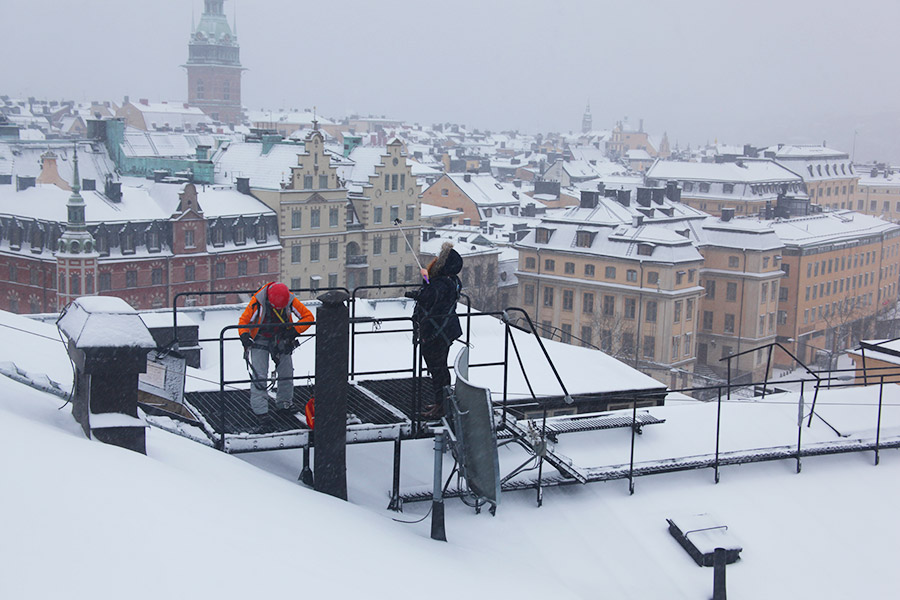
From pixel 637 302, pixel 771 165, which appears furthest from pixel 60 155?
pixel 771 165

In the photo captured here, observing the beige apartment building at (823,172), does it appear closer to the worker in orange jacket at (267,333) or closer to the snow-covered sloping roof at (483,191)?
the snow-covered sloping roof at (483,191)

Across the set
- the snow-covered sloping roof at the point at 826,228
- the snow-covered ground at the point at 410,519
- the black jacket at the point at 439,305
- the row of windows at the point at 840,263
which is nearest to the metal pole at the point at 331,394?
the snow-covered ground at the point at 410,519

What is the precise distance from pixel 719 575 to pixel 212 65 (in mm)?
155293

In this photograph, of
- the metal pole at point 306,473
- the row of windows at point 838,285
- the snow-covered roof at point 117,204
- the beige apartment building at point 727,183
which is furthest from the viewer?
the beige apartment building at point 727,183

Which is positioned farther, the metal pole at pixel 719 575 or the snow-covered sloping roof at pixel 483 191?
the snow-covered sloping roof at pixel 483 191

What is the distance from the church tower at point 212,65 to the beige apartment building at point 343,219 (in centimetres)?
10122

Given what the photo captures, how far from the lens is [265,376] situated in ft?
28.6

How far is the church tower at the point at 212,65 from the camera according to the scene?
153 metres

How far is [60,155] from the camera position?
58031mm

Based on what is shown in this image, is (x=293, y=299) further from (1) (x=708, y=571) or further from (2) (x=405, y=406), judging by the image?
(1) (x=708, y=571)

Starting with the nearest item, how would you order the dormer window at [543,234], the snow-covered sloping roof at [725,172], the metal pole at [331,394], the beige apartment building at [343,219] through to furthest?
the metal pole at [331,394], the beige apartment building at [343,219], the dormer window at [543,234], the snow-covered sloping roof at [725,172]

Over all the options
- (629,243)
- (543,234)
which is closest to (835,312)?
(629,243)

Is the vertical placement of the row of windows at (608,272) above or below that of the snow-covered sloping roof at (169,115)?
below

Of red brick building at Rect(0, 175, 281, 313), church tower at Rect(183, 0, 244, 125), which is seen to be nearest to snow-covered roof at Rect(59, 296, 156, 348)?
red brick building at Rect(0, 175, 281, 313)
